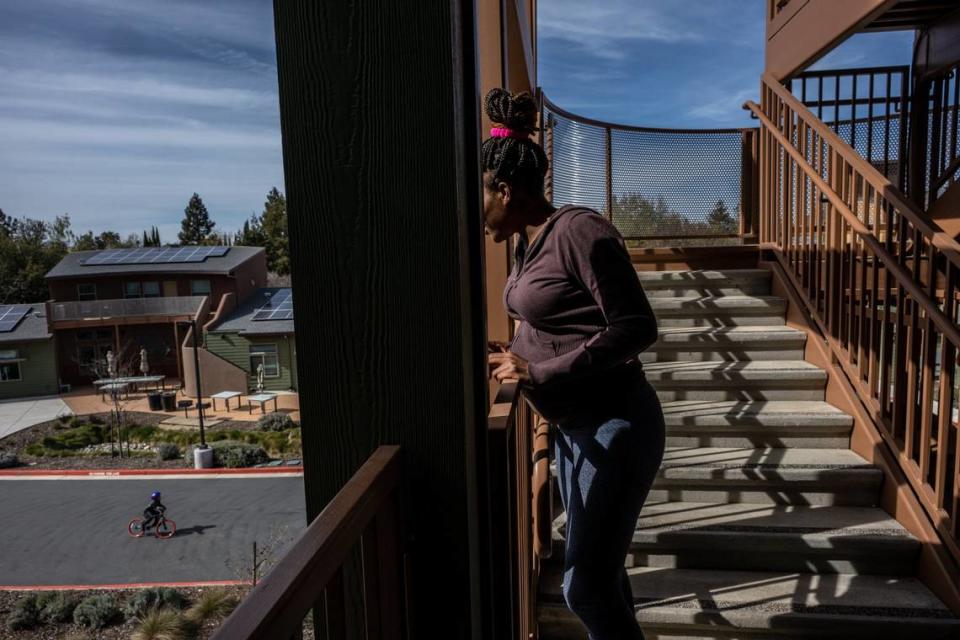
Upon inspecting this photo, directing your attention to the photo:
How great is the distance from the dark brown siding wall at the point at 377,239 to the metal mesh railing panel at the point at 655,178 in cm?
432

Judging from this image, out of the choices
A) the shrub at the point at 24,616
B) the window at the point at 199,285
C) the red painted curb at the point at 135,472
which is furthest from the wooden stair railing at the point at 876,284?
the window at the point at 199,285

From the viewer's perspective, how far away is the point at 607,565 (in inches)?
59.3

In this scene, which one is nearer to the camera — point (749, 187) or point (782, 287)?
point (782, 287)

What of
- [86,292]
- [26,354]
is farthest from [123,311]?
[26,354]

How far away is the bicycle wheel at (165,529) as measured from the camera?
15.7m

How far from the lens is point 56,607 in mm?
14109

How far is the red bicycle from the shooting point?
15.7m

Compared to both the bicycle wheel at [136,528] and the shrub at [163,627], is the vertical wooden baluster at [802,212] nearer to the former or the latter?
the shrub at [163,627]

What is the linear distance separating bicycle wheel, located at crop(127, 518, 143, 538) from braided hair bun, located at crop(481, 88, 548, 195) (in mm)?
17942

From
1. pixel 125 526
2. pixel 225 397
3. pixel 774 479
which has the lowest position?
pixel 125 526

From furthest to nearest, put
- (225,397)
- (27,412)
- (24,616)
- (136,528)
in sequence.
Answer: (27,412) < (225,397) < (136,528) < (24,616)

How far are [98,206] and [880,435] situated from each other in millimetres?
29119

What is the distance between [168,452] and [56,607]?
7859mm

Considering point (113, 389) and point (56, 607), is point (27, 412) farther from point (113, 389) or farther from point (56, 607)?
point (56, 607)
